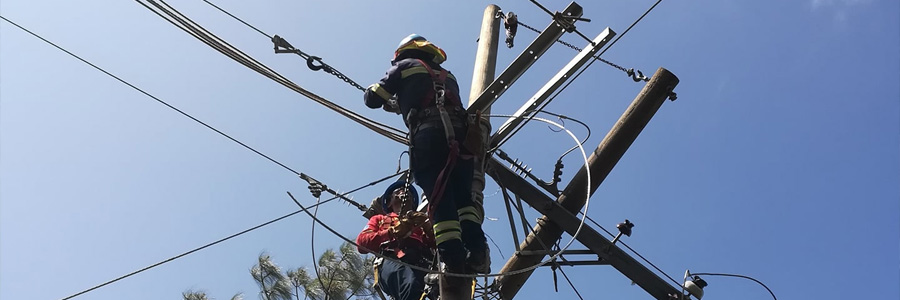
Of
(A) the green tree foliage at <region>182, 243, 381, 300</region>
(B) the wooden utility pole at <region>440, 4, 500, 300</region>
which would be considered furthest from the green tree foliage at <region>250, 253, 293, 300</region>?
(B) the wooden utility pole at <region>440, 4, 500, 300</region>

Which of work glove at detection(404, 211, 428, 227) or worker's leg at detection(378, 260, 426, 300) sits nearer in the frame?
worker's leg at detection(378, 260, 426, 300)

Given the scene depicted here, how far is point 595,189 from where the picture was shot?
16.1ft

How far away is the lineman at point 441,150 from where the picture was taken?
381 cm

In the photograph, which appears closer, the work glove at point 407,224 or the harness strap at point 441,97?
the harness strap at point 441,97

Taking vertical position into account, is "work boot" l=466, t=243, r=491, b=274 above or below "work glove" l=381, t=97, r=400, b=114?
below

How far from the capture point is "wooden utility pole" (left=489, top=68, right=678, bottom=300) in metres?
4.77

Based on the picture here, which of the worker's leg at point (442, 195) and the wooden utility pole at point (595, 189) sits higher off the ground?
the wooden utility pole at point (595, 189)

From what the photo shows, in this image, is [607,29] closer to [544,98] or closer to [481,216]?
[544,98]

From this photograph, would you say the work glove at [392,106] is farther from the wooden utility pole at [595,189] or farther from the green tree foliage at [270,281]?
the green tree foliage at [270,281]

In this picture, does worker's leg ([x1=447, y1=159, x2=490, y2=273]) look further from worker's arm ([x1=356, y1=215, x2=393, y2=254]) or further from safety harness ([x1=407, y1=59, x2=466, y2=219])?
worker's arm ([x1=356, y1=215, x2=393, y2=254])

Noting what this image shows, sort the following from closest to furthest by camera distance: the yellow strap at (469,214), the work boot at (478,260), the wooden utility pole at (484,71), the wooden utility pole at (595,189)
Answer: the work boot at (478,260)
the yellow strap at (469,214)
the wooden utility pole at (484,71)
the wooden utility pole at (595,189)

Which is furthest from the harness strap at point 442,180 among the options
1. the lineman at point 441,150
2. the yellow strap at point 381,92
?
the yellow strap at point 381,92

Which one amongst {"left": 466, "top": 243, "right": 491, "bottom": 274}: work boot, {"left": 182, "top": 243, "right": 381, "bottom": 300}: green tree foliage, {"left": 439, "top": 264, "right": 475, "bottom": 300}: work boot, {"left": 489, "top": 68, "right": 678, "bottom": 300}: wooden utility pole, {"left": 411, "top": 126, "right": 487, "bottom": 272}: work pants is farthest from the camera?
{"left": 182, "top": 243, "right": 381, "bottom": 300}: green tree foliage

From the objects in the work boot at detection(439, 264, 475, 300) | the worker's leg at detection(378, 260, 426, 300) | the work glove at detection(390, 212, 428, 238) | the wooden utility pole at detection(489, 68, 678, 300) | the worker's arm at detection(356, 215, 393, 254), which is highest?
the wooden utility pole at detection(489, 68, 678, 300)
